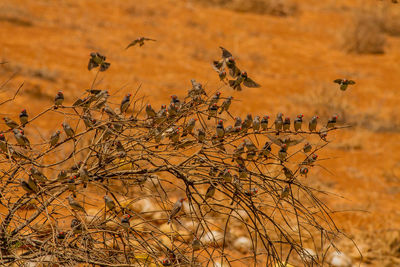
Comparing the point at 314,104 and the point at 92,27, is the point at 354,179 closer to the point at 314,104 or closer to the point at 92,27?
the point at 314,104

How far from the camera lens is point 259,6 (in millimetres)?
19672

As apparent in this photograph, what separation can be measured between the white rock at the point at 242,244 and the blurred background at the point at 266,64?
1.23m

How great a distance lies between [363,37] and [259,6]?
16.8 feet

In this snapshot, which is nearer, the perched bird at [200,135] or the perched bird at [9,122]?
the perched bird at [200,135]

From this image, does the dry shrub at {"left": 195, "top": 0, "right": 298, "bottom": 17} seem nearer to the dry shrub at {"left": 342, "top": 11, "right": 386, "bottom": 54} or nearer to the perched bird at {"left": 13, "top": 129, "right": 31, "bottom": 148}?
the dry shrub at {"left": 342, "top": 11, "right": 386, "bottom": 54}

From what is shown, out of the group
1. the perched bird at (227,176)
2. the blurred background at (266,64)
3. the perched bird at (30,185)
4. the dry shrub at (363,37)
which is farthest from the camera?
the dry shrub at (363,37)

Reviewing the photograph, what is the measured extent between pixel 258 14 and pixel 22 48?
9.90 m

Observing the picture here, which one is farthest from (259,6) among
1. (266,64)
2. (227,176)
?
(227,176)

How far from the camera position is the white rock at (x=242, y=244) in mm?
5643

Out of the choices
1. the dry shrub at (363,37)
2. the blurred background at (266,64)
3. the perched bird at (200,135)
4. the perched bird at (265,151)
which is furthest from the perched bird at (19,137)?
the dry shrub at (363,37)

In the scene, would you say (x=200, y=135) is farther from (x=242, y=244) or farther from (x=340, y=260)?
(x=340, y=260)

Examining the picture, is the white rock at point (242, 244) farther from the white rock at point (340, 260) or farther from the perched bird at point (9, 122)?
the perched bird at point (9, 122)

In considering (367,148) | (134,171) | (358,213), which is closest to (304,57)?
(367,148)

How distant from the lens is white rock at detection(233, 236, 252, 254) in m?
5.64
